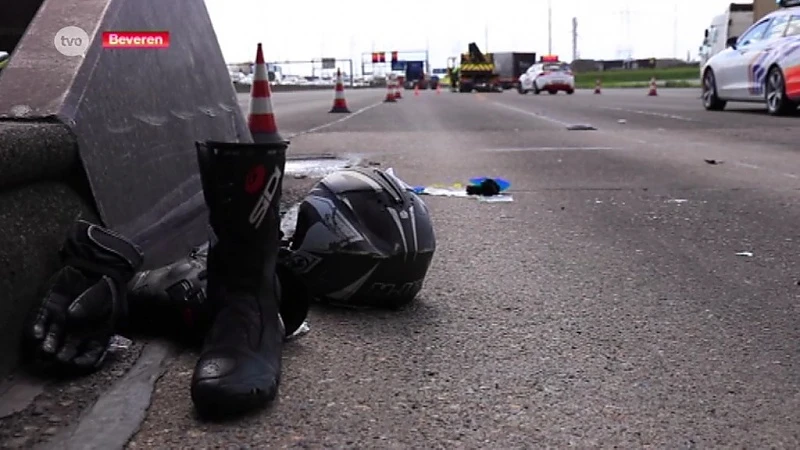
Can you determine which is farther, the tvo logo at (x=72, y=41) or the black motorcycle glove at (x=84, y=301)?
the tvo logo at (x=72, y=41)

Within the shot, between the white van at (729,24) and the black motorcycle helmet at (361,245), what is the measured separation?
27.0 meters

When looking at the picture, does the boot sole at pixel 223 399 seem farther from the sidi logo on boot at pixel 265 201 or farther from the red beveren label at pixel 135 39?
the red beveren label at pixel 135 39

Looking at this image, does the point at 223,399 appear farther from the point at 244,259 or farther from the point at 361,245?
the point at 361,245

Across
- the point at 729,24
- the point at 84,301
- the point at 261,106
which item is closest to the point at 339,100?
the point at 729,24

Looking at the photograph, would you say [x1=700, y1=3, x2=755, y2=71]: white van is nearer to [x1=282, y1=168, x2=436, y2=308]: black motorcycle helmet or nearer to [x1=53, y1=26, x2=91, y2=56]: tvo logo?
[x1=282, y1=168, x2=436, y2=308]: black motorcycle helmet

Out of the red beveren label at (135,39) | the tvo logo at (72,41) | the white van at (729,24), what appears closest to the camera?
the tvo logo at (72,41)

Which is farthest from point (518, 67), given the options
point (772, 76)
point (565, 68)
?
point (772, 76)

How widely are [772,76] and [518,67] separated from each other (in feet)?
178

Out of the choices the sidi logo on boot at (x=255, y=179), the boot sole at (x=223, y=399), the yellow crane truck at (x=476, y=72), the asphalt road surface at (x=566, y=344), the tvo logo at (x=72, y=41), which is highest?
the yellow crane truck at (x=476, y=72)

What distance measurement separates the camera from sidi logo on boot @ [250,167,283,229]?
9.85 feet

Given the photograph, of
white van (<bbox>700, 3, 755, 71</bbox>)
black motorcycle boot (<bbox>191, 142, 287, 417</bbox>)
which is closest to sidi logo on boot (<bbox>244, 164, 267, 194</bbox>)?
black motorcycle boot (<bbox>191, 142, 287, 417</bbox>)

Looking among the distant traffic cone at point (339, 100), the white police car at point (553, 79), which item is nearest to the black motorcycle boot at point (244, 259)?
the distant traffic cone at point (339, 100)

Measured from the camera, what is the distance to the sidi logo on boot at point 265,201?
300 cm

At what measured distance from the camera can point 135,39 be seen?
156 inches
